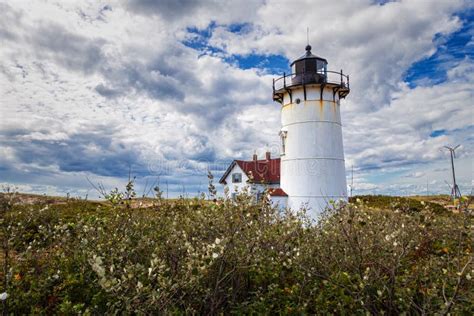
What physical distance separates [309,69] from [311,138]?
4685mm

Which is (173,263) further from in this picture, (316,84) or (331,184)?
(316,84)

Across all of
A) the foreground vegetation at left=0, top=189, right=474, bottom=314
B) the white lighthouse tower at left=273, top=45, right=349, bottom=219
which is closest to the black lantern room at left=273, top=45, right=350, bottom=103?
the white lighthouse tower at left=273, top=45, right=349, bottom=219

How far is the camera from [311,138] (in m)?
18.5

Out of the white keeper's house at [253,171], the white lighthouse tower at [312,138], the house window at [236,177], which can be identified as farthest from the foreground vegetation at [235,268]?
the house window at [236,177]

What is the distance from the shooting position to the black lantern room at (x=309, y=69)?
18977 millimetres

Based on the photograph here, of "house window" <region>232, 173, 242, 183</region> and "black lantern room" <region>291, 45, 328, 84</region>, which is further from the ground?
"black lantern room" <region>291, 45, 328, 84</region>

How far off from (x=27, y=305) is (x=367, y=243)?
15.0 feet

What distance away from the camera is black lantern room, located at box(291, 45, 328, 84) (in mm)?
18977

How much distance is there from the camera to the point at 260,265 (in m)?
4.15

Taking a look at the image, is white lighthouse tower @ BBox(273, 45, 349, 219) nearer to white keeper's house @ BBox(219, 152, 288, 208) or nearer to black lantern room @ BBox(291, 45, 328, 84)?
black lantern room @ BBox(291, 45, 328, 84)

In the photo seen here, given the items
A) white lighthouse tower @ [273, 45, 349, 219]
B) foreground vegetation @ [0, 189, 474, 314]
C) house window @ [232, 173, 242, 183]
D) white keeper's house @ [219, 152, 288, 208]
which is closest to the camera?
foreground vegetation @ [0, 189, 474, 314]

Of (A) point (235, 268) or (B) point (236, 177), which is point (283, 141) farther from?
(A) point (235, 268)

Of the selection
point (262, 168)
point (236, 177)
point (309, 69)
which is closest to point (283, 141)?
point (309, 69)

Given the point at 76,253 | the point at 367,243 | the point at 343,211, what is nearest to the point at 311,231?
the point at 343,211
